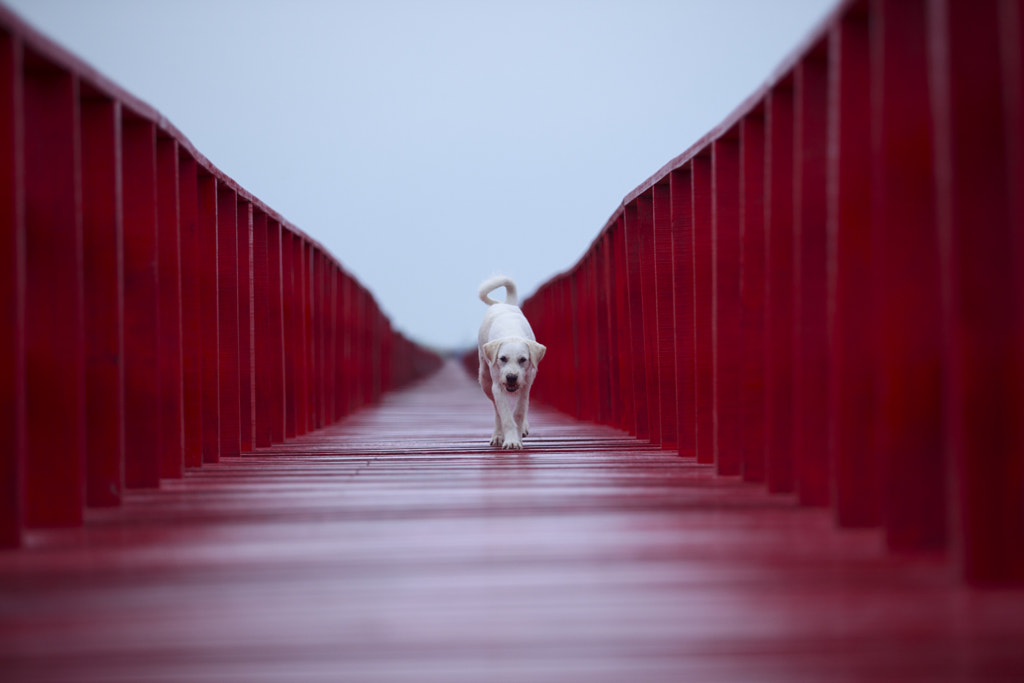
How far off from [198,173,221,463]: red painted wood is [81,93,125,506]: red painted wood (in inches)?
65.7

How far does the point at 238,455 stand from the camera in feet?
20.6

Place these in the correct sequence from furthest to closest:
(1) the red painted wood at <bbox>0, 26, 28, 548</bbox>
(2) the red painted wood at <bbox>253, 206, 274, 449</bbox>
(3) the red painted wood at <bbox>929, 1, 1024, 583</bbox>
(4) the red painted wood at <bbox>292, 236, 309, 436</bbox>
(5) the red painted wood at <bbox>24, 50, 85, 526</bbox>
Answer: (4) the red painted wood at <bbox>292, 236, 309, 436</bbox> → (2) the red painted wood at <bbox>253, 206, 274, 449</bbox> → (5) the red painted wood at <bbox>24, 50, 85, 526</bbox> → (1) the red painted wood at <bbox>0, 26, 28, 548</bbox> → (3) the red painted wood at <bbox>929, 1, 1024, 583</bbox>

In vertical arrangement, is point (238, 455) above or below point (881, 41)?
below

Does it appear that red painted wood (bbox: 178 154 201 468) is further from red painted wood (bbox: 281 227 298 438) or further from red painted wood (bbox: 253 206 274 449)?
red painted wood (bbox: 281 227 298 438)

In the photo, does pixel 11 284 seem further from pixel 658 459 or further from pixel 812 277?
pixel 658 459

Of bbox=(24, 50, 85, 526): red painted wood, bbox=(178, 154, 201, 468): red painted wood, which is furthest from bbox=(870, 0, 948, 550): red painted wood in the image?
bbox=(178, 154, 201, 468): red painted wood

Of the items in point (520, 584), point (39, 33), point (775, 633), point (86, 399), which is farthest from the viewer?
point (86, 399)

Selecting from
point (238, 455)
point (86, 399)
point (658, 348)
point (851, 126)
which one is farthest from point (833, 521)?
point (238, 455)

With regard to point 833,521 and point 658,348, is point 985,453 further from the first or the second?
point 658,348

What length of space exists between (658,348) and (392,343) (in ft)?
57.1

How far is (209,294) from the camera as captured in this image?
577 cm

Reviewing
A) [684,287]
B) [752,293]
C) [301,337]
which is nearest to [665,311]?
[684,287]

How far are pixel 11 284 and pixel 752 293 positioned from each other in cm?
279

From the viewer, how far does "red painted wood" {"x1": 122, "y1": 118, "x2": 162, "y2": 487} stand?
4488mm
